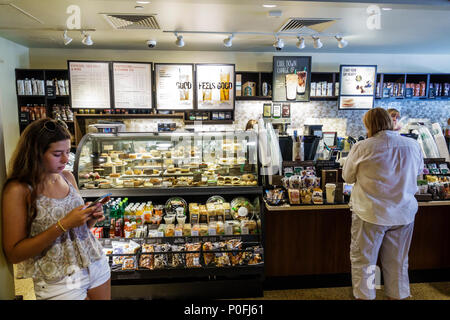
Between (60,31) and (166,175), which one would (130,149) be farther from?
(60,31)

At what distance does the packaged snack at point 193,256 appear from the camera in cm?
270

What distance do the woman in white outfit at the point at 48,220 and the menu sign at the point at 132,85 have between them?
14.3ft

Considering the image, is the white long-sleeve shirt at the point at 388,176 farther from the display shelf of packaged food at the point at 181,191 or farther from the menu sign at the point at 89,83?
the menu sign at the point at 89,83

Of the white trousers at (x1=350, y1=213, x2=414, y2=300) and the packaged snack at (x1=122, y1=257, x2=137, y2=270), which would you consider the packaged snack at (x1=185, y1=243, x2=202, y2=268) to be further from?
the white trousers at (x1=350, y1=213, x2=414, y2=300)

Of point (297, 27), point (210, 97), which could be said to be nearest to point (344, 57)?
point (297, 27)

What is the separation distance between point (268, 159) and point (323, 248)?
1040 millimetres

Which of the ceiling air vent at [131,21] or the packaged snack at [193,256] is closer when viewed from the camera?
the packaged snack at [193,256]

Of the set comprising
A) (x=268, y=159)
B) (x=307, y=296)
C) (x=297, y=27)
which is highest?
(x=297, y=27)

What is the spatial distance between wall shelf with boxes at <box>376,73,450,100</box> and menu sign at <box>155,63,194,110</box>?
378 cm

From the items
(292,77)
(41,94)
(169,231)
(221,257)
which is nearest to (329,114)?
(292,77)

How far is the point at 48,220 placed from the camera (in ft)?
4.27

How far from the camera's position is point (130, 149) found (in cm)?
321

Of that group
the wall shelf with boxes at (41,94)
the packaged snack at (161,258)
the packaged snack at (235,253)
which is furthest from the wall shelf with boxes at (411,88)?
the wall shelf with boxes at (41,94)

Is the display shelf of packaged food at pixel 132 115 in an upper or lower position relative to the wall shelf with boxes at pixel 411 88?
lower
